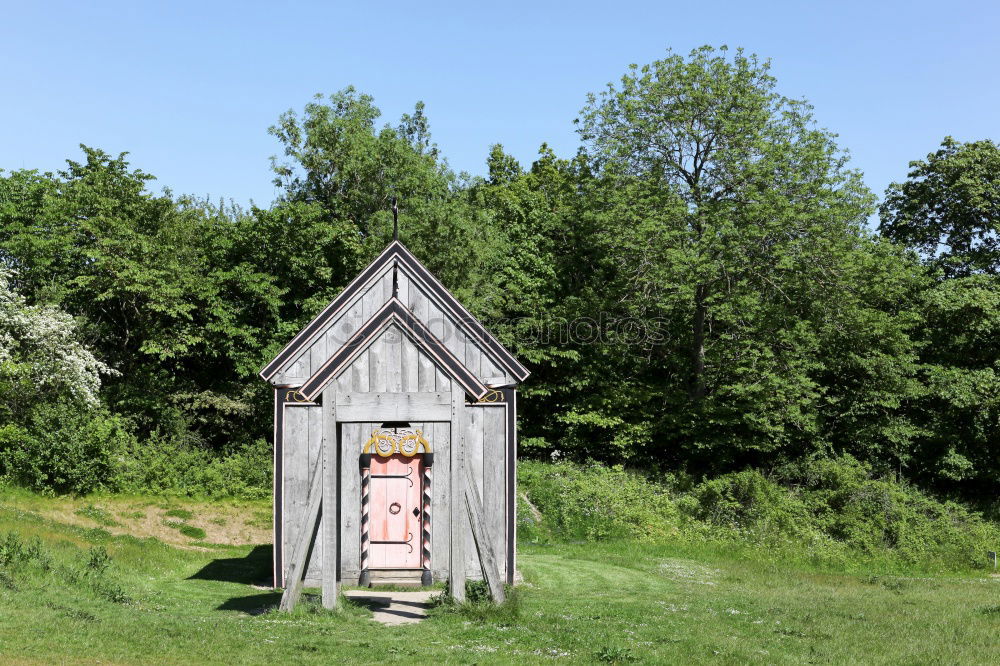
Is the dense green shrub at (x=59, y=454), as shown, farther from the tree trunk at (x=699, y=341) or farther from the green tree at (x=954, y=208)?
the green tree at (x=954, y=208)

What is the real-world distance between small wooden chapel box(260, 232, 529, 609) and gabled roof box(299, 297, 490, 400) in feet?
0.07

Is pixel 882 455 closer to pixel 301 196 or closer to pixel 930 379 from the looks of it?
pixel 930 379

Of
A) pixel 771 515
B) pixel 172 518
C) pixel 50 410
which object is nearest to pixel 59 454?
pixel 50 410

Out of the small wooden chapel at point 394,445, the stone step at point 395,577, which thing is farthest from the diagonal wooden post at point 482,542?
the stone step at point 395,577

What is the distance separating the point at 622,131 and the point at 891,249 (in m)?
11.6

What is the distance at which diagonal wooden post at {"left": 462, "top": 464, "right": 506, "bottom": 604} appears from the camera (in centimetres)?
1335

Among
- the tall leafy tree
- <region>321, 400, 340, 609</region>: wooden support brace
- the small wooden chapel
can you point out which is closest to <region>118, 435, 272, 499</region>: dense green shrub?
the small wooden chapel

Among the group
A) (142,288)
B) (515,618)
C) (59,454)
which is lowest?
(515,618)

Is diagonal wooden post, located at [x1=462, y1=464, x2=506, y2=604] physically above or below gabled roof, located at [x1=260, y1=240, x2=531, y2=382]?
below

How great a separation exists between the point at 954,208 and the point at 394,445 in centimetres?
3123

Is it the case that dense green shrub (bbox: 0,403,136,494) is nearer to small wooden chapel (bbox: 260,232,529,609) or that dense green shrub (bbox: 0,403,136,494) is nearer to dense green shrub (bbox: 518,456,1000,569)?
dense green shrub (bbox: 518,456,1000,569)

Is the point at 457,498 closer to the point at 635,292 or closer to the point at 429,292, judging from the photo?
the point at 429,292

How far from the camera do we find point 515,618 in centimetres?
1317

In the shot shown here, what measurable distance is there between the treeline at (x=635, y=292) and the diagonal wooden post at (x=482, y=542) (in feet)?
61.5
